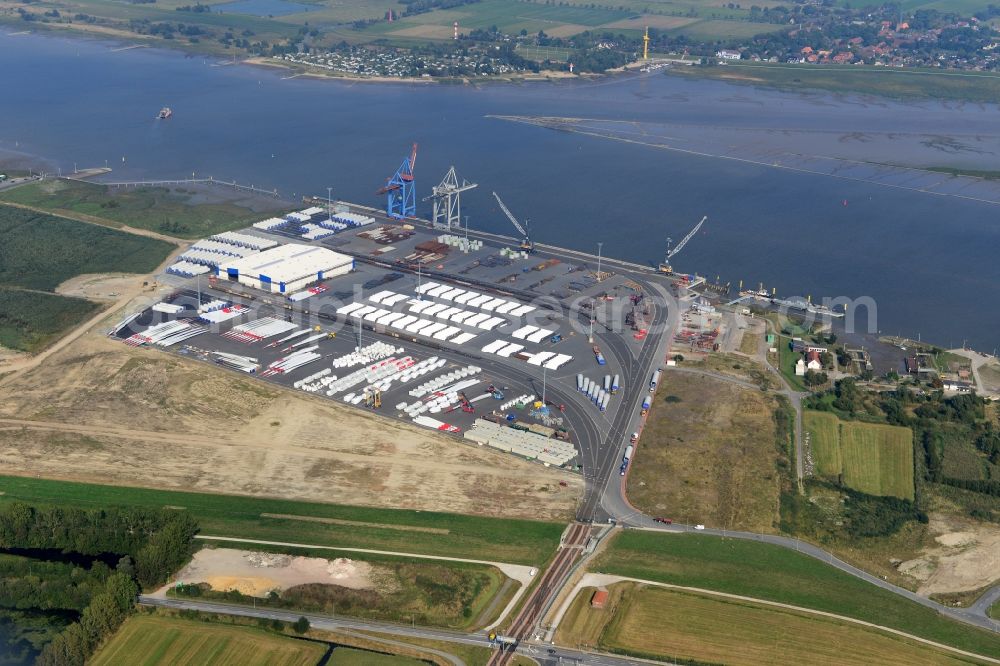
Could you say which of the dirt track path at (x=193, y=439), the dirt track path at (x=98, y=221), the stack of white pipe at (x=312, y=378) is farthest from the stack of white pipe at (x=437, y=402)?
the dirt track path at (x=98, y=221)

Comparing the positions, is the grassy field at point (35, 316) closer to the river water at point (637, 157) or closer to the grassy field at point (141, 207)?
the grassy field at point (141, 207)

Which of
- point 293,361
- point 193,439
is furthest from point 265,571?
point 293,361

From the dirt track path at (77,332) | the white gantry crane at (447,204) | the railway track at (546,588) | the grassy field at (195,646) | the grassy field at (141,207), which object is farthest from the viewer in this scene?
the grassy field at (141,207)

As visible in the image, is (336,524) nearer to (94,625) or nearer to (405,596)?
(405,596)

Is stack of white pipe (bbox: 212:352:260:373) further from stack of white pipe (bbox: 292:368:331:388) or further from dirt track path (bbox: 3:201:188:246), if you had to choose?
dirt track path (bbox: 3:201:188:246)

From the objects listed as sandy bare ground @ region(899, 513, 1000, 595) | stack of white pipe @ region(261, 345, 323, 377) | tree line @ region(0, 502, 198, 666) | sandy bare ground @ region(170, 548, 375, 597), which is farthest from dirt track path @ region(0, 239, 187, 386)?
sandy bare ground @ region(899, 513, 1000, 595)

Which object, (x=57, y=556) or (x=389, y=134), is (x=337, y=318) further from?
(x=389, y=134)
